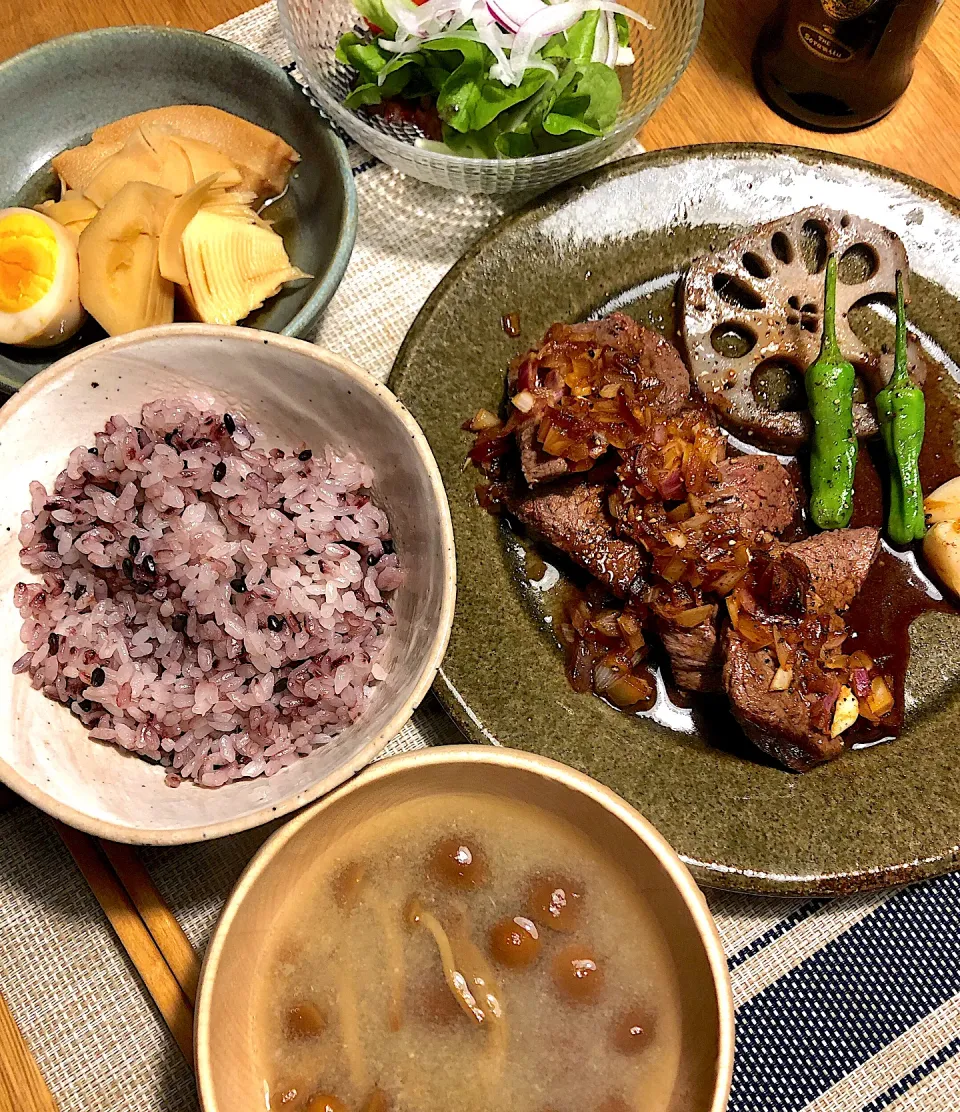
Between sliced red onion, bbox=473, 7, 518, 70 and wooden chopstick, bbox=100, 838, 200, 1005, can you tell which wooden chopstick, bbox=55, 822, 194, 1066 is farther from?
sliced red onion, bbox=473, 7, 518, 70

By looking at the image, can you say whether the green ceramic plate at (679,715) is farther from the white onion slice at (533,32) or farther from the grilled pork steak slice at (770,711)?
the white onion slice at (533,32)

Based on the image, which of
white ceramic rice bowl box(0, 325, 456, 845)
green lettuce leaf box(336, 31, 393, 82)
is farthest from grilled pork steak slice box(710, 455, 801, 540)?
green lettuce leaf box(336, 31, 393, 82)

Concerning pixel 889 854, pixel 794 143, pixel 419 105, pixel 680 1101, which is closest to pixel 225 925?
pixel 680 1101

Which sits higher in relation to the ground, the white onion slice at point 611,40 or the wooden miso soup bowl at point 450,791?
the white onion slice at point 611,40

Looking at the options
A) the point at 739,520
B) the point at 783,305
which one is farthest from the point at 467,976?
the point at 783,305

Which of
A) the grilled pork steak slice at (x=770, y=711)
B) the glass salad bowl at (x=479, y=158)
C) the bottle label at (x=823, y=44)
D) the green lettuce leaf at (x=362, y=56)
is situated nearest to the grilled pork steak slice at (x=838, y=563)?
the grilled pork steak slice at (x=770, y=711)

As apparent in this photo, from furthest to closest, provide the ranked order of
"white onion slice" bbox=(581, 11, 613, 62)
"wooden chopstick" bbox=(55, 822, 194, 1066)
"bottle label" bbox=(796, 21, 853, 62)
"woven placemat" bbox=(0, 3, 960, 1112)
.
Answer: "white onion slice" bbox=(581, 11, 613, 62), "bottle label" bbox=(796, 21, 853, 62), "woven placemat" bbox=(0, 3, 960, 1112), "wooden chopstick" bbox=(55, 822, 194, 1066)
